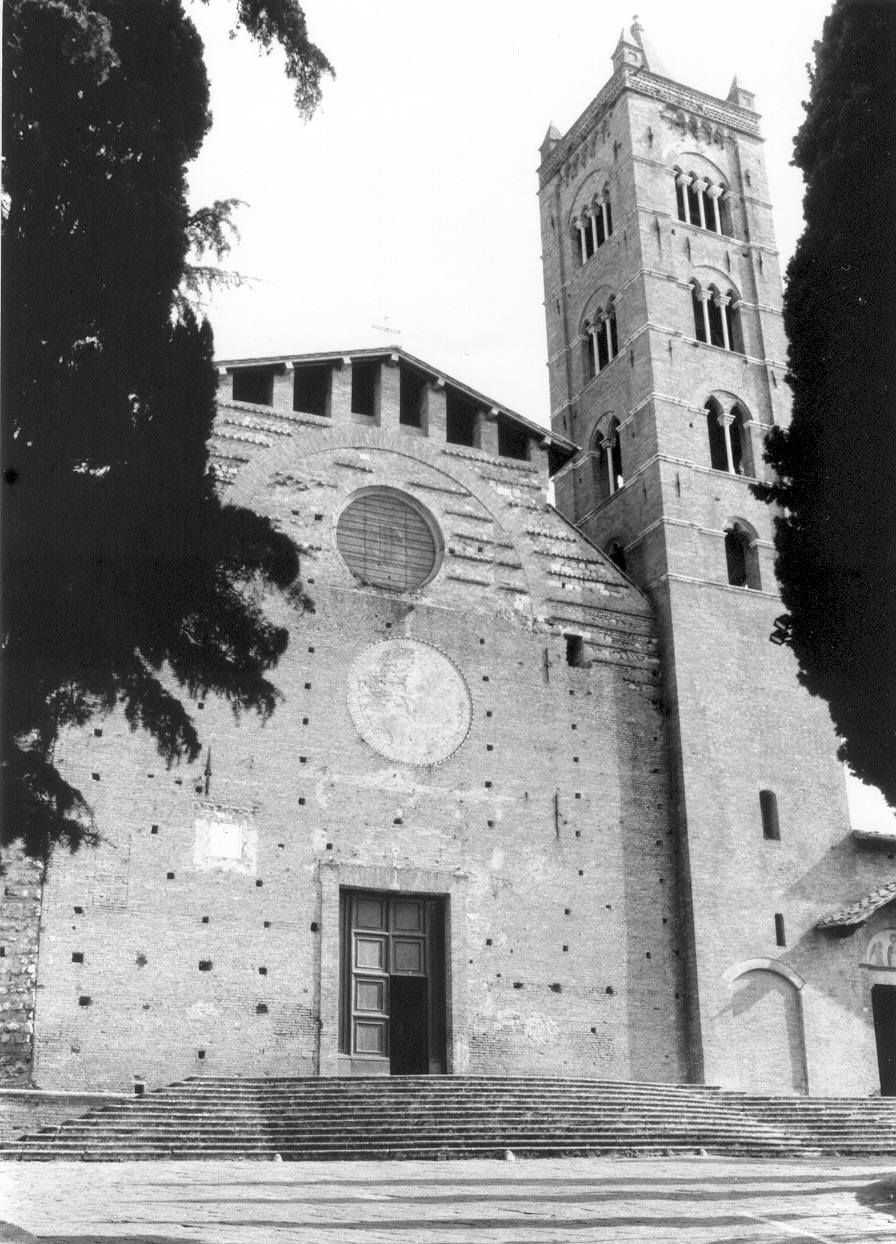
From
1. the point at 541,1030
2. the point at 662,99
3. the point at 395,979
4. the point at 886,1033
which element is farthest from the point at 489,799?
the point at 662,99

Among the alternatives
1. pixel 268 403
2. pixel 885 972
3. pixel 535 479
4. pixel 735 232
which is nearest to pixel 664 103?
pixel 735 232

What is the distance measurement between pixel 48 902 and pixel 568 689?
922cm

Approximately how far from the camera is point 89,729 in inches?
781

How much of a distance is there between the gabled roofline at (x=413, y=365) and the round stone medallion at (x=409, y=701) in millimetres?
5015

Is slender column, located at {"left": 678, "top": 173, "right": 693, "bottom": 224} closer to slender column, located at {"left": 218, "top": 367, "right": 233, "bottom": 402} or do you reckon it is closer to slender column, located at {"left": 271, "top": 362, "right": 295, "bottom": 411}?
slender column, located at {"left": 271, "top": 362, "right": 295, "bottom": 411}

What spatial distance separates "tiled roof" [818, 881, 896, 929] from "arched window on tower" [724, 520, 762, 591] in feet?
18.9

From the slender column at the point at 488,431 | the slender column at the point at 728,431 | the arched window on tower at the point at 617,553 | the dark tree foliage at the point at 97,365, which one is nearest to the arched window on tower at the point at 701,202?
the slender column at the point at 728,431

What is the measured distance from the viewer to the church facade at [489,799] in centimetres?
1948

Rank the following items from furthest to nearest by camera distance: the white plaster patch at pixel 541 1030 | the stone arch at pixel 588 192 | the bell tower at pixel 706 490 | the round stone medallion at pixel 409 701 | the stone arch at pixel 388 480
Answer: the stone arch at pixel 588 192 < the stone arch at pixel 388 480 < the bell tower at pixel 706 490 < the round stone medallion at pixel 409 701 < the white plaster patch at pixel 541 1030

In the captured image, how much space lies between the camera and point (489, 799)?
73.1 feet

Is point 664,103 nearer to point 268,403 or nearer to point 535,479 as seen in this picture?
point 535,479

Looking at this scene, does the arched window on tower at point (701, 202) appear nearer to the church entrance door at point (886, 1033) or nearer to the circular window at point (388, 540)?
the circular window at point (388, 540)

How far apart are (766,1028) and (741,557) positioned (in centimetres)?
867

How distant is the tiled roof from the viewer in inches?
902
